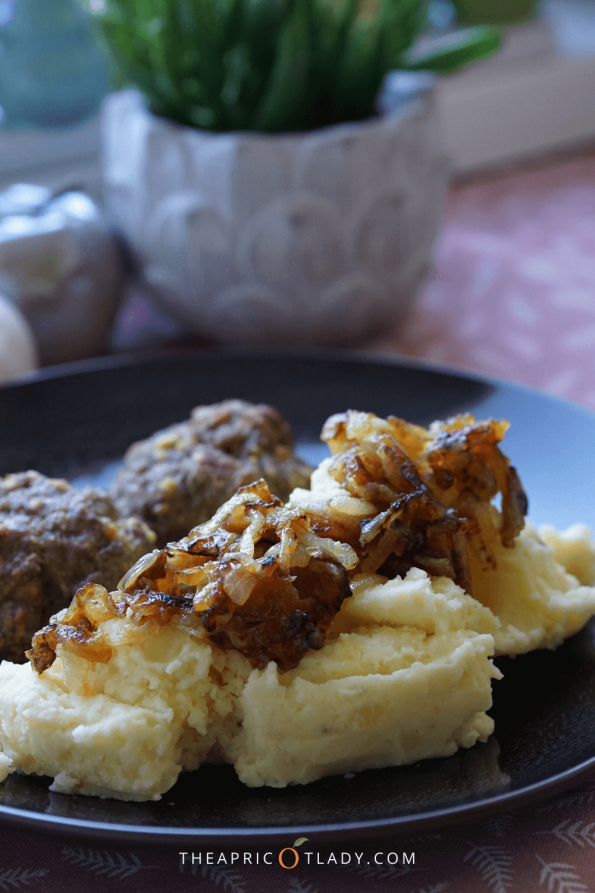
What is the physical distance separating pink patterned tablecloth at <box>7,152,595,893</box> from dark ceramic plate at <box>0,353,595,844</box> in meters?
0.07

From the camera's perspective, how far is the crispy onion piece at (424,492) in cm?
202

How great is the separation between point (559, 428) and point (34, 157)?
143 inches

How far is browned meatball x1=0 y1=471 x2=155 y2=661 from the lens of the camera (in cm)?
214

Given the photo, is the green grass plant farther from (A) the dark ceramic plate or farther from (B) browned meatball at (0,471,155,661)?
(B) browned meatball at (0,471,155,661)

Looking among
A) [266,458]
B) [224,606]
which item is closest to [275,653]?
[224,606]

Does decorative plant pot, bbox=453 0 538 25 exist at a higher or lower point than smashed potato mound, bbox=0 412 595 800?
higher

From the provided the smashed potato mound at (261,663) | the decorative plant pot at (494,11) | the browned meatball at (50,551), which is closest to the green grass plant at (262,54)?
the browned meatball at (50,551)

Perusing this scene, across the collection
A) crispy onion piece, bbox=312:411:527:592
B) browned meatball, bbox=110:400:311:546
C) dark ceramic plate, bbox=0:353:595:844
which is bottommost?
dark ceramic plate, bbox=0:353:595:844

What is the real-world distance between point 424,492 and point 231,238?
1.87m

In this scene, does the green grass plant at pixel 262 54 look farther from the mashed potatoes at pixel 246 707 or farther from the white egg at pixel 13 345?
the mashed potatoes at pixel 246 707

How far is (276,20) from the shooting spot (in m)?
3.57

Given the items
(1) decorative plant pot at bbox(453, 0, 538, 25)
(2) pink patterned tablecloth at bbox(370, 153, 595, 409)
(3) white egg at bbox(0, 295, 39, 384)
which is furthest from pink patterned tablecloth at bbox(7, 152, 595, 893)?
(1) decorative plant pot at bbox(453, 0, 538, 25)

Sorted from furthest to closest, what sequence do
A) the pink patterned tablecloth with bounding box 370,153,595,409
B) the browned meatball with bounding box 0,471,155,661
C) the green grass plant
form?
the pink patterned tablecloth with bounding box 370,153,595,409
the green grass plant
the browned meatball with bounding box 0,471,155,661

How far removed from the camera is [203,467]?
258 cm
